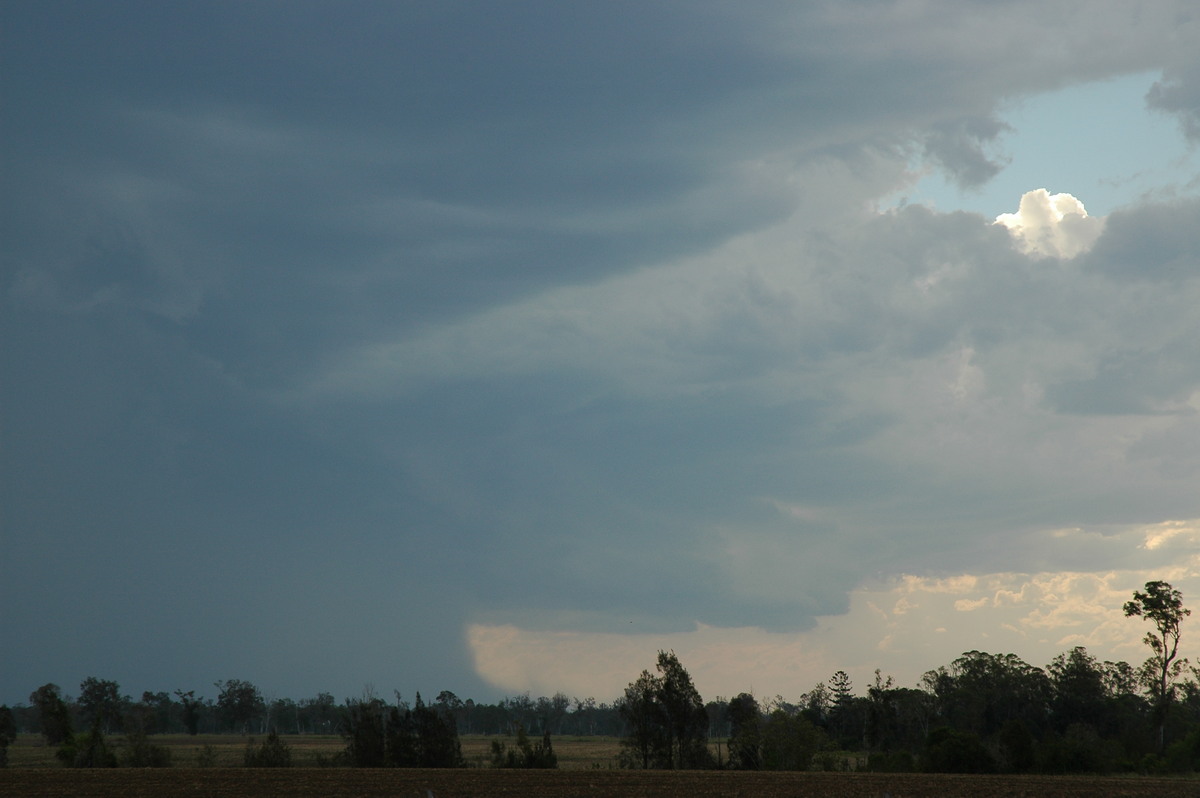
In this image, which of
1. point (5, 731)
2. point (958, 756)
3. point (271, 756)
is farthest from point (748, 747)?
point (5, 731)

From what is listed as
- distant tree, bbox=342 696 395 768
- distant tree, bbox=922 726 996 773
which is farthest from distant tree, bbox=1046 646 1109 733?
distant tree, bbox=342 696 395 768

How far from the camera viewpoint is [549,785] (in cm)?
6106

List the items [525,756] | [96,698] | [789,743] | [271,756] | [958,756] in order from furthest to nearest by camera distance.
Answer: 1. [96,698]
2. [525,756]
3. [789,743]
4. [271,756]
5. [958,756]

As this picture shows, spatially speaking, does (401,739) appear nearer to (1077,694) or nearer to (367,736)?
(367,736)

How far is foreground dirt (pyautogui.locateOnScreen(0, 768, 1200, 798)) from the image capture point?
184ft

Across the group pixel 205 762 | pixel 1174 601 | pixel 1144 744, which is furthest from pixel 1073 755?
pixel 205 762

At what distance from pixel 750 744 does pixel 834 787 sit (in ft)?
78.0

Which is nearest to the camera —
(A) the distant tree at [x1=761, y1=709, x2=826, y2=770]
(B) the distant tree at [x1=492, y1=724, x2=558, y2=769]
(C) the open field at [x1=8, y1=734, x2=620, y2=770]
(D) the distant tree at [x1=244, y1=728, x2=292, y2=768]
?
(D) the distant tree at [x1=244, y1=728, x2=292, y2=768]

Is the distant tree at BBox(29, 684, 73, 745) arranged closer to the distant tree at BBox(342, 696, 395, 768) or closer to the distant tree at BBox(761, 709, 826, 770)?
the distant tree at BBox(342, 696, 395, 768)

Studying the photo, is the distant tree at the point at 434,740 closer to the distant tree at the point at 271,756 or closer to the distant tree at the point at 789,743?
the distant tree at the point at 271,756

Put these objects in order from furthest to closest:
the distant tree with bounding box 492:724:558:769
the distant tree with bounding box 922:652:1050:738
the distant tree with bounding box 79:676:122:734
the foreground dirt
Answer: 1. the distant tree with bounding box 79:676:122:734
2. the distant tree with bounding box 922:652:1050:738
3. the distant tree with bounding box 492:724:558:769
4. the foreground dirt

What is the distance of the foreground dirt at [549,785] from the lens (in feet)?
184

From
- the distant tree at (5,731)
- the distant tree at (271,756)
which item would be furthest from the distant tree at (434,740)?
the distant tree at (5,731)

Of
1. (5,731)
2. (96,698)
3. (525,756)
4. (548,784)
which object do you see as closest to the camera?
(548,784)
